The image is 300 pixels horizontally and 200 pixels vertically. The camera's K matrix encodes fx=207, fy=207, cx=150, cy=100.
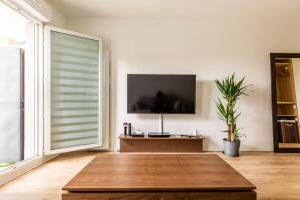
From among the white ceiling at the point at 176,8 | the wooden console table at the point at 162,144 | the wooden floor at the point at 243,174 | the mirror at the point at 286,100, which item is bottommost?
the wooden floor at the point at 243,174

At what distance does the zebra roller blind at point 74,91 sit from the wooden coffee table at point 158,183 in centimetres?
170

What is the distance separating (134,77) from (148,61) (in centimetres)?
42

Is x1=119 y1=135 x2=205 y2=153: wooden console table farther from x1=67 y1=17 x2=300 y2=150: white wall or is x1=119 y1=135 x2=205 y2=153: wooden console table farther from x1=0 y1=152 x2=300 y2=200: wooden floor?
x1=0 y1=152 x2=300 y2=200: wooden floor

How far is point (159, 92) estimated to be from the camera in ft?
11.6

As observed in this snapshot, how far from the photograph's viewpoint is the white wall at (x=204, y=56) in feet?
12.1

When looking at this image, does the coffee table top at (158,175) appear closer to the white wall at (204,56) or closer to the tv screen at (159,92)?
the tv screen at (159,92)

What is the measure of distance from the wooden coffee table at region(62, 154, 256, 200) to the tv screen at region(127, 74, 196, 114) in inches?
73.5

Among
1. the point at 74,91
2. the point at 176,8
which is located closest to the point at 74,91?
the point at 74,91

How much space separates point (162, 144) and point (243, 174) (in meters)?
1.31

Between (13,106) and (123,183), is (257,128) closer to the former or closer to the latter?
(123,183)

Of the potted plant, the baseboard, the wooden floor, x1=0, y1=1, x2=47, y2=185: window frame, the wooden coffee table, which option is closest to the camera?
the wooden coffee table

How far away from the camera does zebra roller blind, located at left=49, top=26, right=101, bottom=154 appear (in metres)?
3.08

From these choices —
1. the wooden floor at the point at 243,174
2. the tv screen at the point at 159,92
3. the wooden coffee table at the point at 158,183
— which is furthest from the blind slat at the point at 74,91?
the wooden coffee table at the point at 158,183

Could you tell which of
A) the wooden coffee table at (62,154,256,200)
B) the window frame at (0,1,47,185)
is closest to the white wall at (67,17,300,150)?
the window frame at (0,1,47,185)
